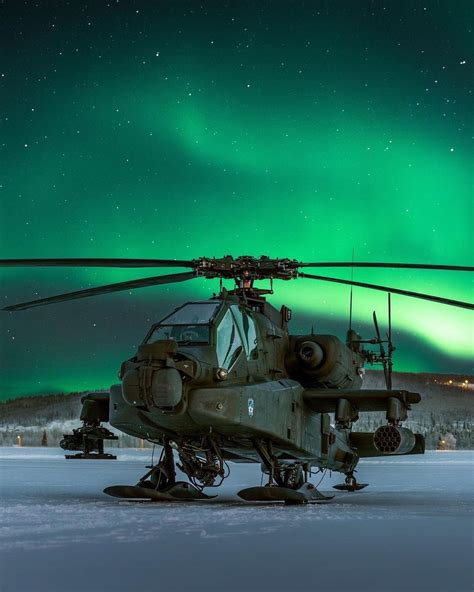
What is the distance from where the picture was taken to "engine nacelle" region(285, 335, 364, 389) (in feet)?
52.6

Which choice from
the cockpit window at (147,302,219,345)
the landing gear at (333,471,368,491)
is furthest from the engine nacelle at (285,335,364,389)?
the landing gear at (333,471,368,491)

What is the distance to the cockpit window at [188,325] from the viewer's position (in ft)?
44.5

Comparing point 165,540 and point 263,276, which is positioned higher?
point 263,276

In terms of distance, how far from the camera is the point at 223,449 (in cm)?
1452

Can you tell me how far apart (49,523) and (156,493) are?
172 inches

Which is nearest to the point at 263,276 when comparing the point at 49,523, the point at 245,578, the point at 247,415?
the point at 247,415

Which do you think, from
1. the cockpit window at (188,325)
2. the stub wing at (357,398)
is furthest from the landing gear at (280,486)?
the cockpit window at (188,325)

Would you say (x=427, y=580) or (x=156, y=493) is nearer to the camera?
(x=427, y=580)

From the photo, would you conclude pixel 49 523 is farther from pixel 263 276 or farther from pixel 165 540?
pixel 263 276

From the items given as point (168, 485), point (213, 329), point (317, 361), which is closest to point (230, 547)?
point (213, 329)

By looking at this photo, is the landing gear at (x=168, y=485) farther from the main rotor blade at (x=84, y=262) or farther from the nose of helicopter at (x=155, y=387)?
the main rotor blade at (x=84, y=262)

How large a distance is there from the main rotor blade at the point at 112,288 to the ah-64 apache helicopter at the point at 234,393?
0.10ft

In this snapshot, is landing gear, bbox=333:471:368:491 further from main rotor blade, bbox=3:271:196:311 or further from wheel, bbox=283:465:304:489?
main rotor blade, bbox=3:271:196:311

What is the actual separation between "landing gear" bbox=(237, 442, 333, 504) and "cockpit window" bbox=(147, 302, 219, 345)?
2166 millimetres
